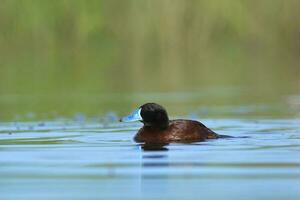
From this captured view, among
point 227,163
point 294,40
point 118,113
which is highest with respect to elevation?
point 294,40

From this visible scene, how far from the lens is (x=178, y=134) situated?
40.4ft

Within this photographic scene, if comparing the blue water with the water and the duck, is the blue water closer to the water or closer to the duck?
the water

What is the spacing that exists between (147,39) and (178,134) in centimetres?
1687

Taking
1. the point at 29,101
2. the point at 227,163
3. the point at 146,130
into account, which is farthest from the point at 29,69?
the point at 227,163

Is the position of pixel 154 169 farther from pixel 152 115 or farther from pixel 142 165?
pixel 152 115

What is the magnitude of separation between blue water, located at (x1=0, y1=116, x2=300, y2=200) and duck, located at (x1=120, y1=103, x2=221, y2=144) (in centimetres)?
20

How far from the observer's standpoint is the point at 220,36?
29.5 m

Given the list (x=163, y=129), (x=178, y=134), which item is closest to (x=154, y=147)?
(x=178, y=134)

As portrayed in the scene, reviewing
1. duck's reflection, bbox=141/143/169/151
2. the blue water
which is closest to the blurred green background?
the blue water

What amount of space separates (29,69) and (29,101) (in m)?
7.72

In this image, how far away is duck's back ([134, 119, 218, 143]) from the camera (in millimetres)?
12258

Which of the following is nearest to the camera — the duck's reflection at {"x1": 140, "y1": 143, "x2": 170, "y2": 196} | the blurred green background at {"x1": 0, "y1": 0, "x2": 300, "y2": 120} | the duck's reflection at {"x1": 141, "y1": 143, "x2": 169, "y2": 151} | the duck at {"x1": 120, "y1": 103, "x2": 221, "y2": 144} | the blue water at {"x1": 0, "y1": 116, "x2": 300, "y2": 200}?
the blue water at {"x1": 0, "y1": 116, "x2": 300, "y2": 200}

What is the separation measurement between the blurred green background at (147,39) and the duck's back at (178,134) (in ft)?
38.3

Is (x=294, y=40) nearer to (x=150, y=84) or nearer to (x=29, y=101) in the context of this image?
(x=150, y=84)
